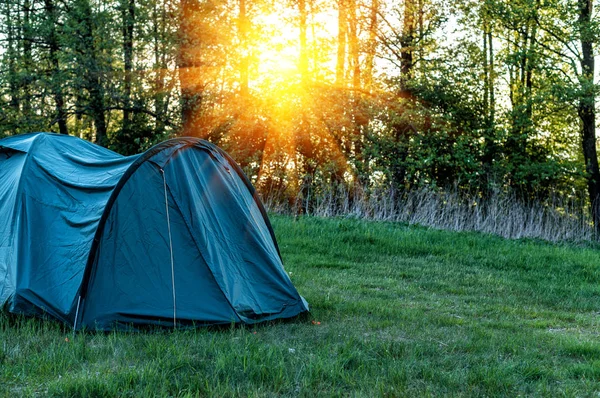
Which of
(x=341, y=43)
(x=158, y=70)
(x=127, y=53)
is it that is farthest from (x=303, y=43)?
(x=127, y=53)

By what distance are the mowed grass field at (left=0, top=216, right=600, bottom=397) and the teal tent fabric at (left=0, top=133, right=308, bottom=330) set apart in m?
0.21

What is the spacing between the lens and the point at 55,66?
20.8 metres

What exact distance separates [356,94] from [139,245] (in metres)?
13.0

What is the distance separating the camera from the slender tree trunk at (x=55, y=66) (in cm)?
1873

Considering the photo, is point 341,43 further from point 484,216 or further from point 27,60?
point 27,60

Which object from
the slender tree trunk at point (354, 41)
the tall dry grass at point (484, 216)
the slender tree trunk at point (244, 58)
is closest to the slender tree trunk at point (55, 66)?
the slender tree trunk at point (244, 58)

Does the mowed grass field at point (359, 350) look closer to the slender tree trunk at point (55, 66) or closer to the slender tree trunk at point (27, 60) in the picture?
the slender tree trunk at point (55, 66)

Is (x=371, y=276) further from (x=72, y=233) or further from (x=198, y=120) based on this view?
(x=198, y=120)

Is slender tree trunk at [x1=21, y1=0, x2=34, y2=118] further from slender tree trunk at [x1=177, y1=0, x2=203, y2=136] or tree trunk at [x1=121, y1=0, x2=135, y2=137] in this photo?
slender tree trunk at [x1=177, y1=0, x2=203, y2=136]

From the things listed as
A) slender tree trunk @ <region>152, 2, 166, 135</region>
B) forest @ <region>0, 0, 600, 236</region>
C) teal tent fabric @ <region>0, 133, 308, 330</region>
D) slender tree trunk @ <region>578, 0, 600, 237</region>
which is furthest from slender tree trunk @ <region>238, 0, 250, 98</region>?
teal tent fabric @ <region>0, 133, 308, 330</region>

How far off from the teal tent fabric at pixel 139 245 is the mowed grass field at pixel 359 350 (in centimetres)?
21

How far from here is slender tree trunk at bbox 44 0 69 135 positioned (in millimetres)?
18734

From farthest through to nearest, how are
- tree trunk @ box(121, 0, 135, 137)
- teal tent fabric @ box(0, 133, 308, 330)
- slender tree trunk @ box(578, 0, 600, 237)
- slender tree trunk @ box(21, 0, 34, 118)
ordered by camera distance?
slender tree trunk @ box(21, 0, 34, 118), tree trunk @ box(121, 0, 135, 137), slender tree trunk @ box(578, 0, 600, 237), teal tent fabric @ box(0, 133, 308, 330)

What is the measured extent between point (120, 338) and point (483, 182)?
46.3 feet
